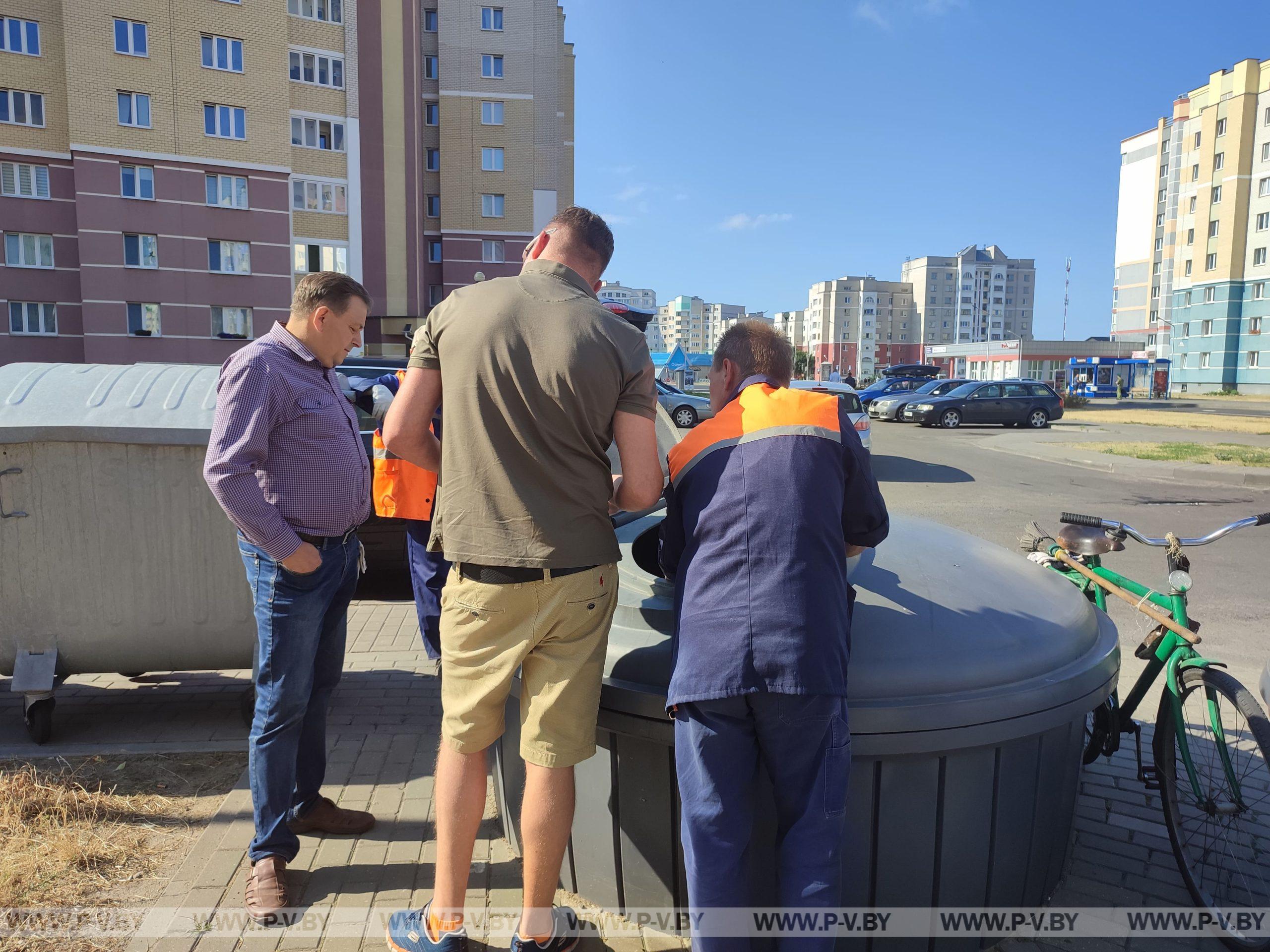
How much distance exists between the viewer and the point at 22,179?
34.2 meters

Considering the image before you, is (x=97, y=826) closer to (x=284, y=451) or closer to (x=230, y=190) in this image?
(x=284, y=451)

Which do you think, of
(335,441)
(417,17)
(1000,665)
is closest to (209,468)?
(335,441)

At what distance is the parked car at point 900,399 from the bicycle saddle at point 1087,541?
2460 centimetres

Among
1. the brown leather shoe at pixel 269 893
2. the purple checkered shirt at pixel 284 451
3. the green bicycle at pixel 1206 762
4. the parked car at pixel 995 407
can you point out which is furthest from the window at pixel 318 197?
the green bicycle at pixel 1206 762

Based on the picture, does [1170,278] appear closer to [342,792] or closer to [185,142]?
A: [185,142]

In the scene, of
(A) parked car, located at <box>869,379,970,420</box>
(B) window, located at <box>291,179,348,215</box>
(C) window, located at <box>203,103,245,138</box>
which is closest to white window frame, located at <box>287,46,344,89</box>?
(C) window, located at <box>203,103,245,138</box>

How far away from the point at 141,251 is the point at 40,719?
36238 mm

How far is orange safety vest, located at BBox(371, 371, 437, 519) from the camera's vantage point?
3717 mm

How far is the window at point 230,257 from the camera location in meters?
35.2

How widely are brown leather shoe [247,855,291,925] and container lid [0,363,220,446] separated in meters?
1.90

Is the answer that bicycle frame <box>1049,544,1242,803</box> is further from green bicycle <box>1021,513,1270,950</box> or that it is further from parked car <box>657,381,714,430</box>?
parked car <box>657,381,714,430</box>

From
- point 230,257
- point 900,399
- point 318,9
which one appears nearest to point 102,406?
point 900,399

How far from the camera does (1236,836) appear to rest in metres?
2.92

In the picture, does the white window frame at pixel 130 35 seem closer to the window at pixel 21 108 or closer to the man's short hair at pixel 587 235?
the window at pixel 21 108
